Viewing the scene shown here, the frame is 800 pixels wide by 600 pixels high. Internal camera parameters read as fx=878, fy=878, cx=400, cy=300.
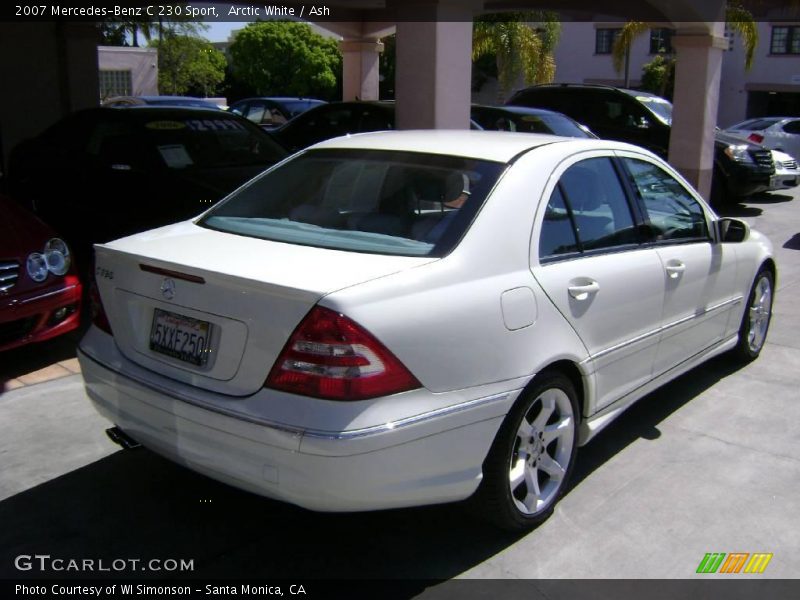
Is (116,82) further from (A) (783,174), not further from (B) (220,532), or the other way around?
(B) (220,532)

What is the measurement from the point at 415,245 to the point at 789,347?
13.8ft

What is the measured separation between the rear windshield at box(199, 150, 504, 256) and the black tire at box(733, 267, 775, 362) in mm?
2795

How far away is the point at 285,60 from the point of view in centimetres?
4825

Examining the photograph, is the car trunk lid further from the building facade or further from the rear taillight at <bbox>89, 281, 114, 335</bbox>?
the building facade

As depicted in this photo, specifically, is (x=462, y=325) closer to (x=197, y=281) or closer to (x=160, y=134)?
(x=197, y=281)

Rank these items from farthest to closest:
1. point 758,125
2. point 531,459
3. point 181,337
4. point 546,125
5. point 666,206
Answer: point 758,125
point 546,125
point 666,206
point 531,459
point 181,337

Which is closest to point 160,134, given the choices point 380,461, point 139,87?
point 380,461

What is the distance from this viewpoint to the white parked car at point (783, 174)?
1423cm

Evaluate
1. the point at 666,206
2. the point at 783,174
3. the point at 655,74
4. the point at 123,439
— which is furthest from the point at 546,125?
the point at 655,74

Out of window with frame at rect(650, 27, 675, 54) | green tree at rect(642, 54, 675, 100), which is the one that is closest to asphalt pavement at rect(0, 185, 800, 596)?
green tree at rect(642, 54, 675, 100)

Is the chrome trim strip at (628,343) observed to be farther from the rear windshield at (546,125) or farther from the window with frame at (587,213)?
the rear windshield at (546,125)

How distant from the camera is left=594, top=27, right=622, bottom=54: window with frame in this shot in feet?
135

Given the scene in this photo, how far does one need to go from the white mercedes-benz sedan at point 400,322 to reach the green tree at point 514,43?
23.4 meters

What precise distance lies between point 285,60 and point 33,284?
4491 centimetres
